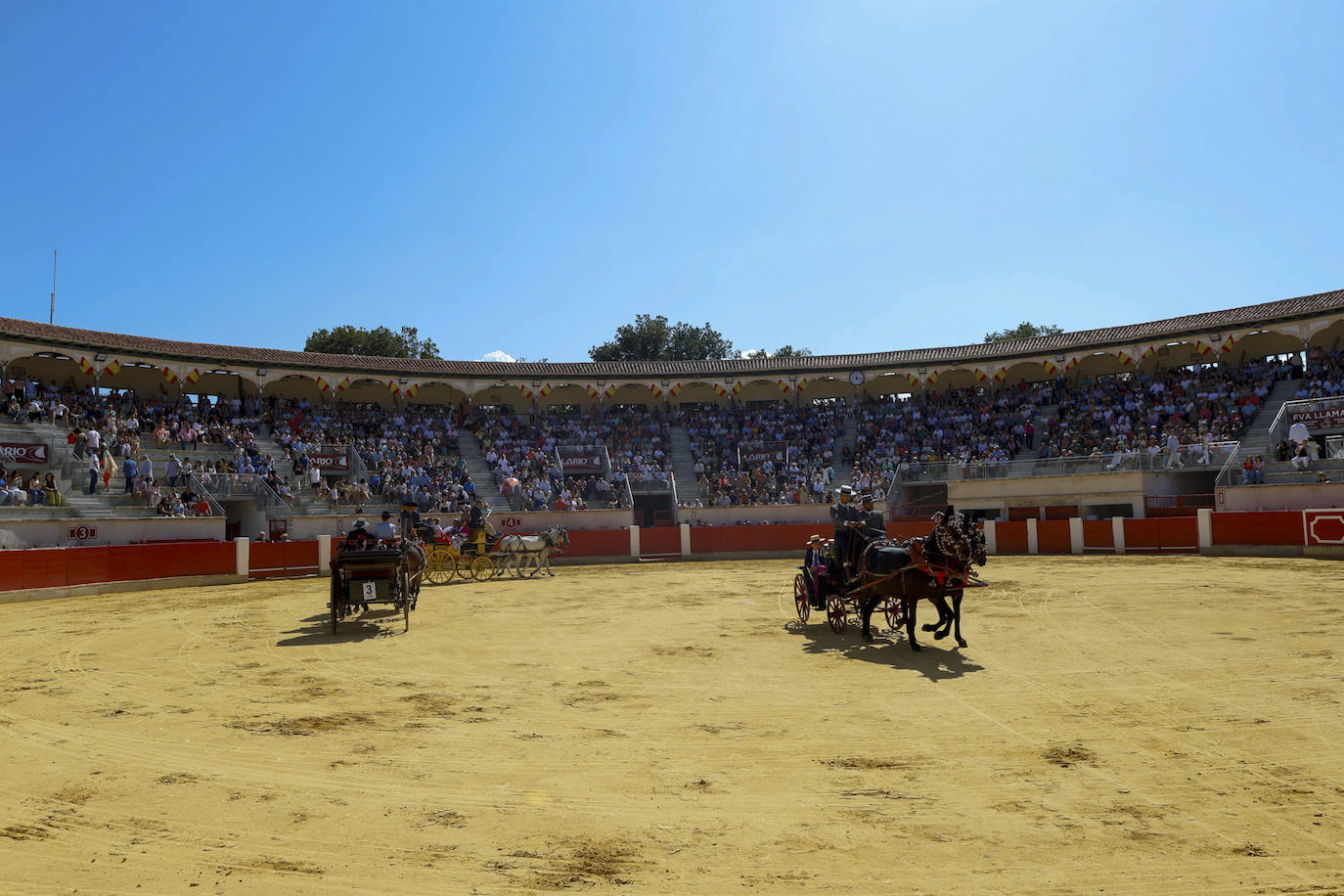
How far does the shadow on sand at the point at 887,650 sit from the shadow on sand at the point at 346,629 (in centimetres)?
603

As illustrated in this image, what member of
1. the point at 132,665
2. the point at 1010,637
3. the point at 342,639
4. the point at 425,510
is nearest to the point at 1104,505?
the point at 1010,637

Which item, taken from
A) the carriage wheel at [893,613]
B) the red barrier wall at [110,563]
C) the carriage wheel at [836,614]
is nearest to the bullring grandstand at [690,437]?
the red barrier wall at [110,563]

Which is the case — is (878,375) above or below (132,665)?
above

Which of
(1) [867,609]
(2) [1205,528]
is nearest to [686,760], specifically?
(1) [867,609]

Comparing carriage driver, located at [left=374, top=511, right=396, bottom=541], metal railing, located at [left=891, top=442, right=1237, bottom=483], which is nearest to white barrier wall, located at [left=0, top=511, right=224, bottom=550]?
carriage driver, located at [left=374, top=511, right=396, bottom=541]

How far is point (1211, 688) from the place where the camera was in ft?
25.9

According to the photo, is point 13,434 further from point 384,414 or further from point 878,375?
point 878,375

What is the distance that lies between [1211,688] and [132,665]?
11594 mm

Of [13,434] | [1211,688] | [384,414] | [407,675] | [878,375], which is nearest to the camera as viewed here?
[1211,688]

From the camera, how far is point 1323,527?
70.1ft

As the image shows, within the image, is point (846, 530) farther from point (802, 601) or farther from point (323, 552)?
point (323, 552)

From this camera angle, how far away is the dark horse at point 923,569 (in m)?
9.72

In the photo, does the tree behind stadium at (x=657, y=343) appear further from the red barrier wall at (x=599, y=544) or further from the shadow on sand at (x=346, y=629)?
the shadow on sand at (x=346, y=629)

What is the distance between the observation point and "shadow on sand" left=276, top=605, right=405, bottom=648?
469 inches
